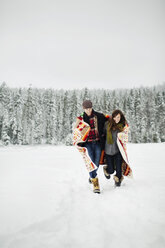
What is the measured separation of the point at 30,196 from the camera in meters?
3.07

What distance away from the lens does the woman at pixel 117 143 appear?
3.76 meters

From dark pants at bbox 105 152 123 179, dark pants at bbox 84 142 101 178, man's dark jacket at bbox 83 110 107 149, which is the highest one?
man's dark jacket at bbox 83 110 107 149

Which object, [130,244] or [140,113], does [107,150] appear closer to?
[130,244]

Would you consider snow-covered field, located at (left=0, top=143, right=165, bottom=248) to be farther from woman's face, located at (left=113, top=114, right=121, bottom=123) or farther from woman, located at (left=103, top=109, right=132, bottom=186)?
woman's face, located at (left=113, top=114, right=121, bottom=123)

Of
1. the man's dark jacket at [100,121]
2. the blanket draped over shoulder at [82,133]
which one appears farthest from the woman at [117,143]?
the blanket draped over shoulder at [82,133]

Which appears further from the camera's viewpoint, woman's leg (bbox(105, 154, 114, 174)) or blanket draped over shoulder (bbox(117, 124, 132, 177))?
woman's leg (bbox(105, 154, 114, 174))

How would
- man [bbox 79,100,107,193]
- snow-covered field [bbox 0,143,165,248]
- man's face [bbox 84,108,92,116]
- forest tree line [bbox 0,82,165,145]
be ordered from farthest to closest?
1. forest tree line [bbox 0,82,165,145]
2. man [bbox 79,100,107,193]
3. man's face [bbox 84,108,92,116]
4. snow-covered field [bbox 0,143,165,248]

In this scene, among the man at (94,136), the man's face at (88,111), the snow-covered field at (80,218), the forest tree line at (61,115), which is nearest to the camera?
the snow-covered field at (80,218)

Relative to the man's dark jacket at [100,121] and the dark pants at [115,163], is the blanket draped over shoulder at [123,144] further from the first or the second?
the man's dark jacket at [100,121]

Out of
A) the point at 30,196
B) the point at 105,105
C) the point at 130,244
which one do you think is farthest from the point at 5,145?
the point at 130,244

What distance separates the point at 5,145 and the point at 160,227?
36225mm

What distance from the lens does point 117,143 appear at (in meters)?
3.78

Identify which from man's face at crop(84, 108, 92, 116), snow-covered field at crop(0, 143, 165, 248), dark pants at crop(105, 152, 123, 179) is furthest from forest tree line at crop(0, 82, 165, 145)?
snow-covered field at crop(0, 143, 165, 248)

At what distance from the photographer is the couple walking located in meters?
3.77
